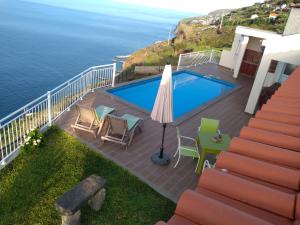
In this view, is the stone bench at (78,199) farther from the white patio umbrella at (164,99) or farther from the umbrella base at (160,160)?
the white patio umbrella at (164,99)

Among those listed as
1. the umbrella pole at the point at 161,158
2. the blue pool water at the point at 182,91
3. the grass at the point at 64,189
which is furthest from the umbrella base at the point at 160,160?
the blue pool water at the point at 182,91

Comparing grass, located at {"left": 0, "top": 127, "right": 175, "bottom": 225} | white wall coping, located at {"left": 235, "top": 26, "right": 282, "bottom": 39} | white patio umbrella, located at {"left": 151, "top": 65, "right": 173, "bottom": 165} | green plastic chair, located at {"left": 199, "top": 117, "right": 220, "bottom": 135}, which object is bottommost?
grass, located at {"left": 0, "top": 127, "right": 175, "bottom": 225}

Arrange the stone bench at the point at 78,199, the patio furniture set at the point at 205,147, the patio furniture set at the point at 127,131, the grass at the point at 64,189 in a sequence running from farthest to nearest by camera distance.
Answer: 1. the patio furniture set at the point at 127,131
2. the patio furniture set at the point at 205,147
3. the grass at the point at 64,189
4. the stone bench at the point at 78,199

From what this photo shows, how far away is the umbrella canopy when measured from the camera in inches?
234

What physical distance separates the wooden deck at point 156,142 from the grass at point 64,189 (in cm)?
29

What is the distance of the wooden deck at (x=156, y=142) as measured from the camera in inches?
245

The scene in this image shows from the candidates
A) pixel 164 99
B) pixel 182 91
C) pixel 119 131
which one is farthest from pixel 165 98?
pixel 182 91

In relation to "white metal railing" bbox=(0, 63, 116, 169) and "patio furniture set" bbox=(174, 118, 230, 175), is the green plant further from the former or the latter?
"patio furniture set" bbox=(174, 118, 230, 175)

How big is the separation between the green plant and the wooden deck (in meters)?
0.95

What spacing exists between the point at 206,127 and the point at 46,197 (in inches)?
177

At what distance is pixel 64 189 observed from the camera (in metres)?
5.77

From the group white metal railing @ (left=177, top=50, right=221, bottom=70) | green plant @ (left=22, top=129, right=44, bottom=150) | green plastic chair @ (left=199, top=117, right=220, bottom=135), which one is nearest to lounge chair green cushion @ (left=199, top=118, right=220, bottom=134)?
green plastic chair @ (left=199, top=117, right=220, bottom=135)

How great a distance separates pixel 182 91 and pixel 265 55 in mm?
4445

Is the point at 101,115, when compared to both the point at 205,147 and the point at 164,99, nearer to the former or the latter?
the point at 164,99
